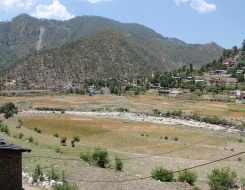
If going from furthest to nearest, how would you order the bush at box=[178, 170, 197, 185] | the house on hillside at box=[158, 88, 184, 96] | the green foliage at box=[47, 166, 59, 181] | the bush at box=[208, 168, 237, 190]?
the house on hillside at box=[158, 88, 184, 96], the bush at box=[178, 170, 197, 185], the bush at box=[208, 168, 237, 190], the green foliage at box=[47, 166, 59, 181]

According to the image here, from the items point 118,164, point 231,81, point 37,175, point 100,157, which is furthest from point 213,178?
point 231,81

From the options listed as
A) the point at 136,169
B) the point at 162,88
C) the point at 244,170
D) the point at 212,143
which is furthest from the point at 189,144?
the point at 162,88

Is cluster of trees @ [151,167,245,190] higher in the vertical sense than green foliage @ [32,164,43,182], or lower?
lower

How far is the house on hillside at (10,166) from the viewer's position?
13.1 meters

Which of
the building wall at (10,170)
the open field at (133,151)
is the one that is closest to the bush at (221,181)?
the open field at (133,151)

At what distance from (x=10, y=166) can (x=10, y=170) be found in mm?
160

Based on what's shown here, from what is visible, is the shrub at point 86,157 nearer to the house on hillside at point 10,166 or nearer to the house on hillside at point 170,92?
the house on hillside at point 10,166

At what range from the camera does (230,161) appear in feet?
97.7

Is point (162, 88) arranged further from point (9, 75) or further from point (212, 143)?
point (212, 143)

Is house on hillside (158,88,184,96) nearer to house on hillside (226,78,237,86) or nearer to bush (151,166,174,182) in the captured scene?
house on hillside (226,78,237,86)

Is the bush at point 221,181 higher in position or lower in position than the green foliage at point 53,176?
lower

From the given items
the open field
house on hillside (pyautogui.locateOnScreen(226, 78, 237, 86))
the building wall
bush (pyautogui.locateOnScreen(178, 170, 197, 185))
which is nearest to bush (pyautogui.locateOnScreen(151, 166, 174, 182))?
bush (pyautogui.locateOnScreen(178, 170, 197, 185))

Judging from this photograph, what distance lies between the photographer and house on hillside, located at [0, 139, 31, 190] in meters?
13.1

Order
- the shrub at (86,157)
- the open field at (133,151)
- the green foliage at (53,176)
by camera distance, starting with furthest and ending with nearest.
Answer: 1. the shrub at (86,157)
2. the open field at (133,151)
3. the green foliage at (53,176)
